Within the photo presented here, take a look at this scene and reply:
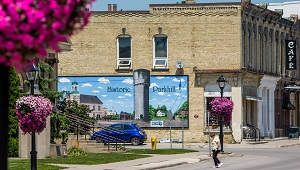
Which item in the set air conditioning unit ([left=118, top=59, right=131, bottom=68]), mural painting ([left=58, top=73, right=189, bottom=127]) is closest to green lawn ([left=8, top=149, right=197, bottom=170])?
mural painting ([left=58, top=73, right=189, bottom=127])

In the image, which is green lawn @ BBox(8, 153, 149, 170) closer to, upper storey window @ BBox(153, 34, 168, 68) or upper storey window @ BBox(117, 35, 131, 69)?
upper storey window @ BBox(153, 34, 168, 68)

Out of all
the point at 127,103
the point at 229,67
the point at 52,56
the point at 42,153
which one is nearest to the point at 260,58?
the point at 229,67

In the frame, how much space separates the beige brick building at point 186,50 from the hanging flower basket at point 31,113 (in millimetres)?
34203

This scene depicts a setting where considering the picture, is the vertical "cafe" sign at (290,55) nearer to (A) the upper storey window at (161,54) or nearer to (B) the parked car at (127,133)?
(A) the upper storey window at (161,54)

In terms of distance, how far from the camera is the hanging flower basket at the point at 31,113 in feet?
83.4

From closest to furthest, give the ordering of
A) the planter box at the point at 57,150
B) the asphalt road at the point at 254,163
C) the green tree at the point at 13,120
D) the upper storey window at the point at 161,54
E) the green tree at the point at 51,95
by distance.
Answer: the asphalt road at the point at 254,163, the green tree at the point at 13,120, the planter box at the point at 57,150, the green tree at the point at 51,95, the upper storey window at the point at 161,54

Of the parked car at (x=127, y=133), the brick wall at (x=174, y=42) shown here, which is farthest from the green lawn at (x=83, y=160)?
the brick wall at (x=174, y=42)

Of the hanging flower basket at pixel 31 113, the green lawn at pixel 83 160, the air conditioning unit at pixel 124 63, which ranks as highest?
the air conditioning unit at pixel 124 63

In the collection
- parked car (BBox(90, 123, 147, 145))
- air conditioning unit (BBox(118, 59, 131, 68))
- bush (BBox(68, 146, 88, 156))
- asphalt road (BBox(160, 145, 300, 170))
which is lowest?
asphalt road (BBox(160, 145, 300, 170))

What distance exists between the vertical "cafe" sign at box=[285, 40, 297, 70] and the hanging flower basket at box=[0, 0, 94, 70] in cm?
6431

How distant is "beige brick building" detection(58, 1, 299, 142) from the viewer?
60.2m

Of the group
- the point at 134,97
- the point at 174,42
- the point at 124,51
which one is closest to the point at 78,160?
the point at 134,97

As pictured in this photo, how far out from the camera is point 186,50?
60.4 m

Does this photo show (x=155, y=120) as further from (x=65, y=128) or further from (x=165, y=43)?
(x=65, y=128)
